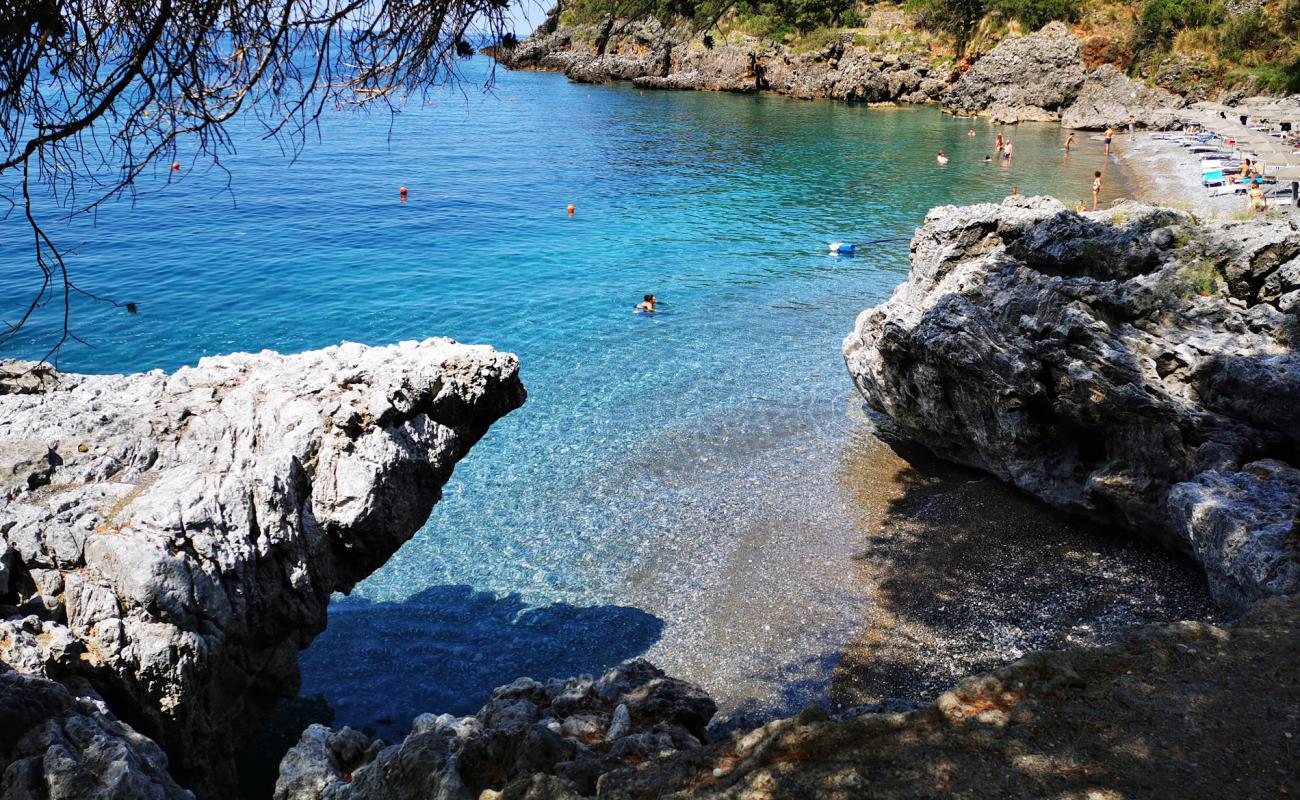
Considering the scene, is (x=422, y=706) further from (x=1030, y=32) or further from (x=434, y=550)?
(x=1030, y=32)

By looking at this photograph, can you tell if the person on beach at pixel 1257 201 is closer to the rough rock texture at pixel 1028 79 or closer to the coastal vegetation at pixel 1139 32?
the coastal vegetation at pixel 1139 32

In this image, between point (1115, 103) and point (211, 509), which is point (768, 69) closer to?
point (1115, 103)

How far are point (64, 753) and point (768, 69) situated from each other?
87286mm

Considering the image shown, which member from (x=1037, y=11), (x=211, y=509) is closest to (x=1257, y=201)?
(x=211, y=509)

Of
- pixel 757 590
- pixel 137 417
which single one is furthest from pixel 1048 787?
pixel 137 417

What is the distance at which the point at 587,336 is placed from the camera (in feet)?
77.4

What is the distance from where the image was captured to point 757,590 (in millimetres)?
12492

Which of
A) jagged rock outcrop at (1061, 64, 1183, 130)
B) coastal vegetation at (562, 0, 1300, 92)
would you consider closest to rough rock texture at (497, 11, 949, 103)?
coastal vegetation at (562, 0, 1300, 92)

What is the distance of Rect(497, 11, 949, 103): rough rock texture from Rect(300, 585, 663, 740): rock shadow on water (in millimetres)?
60516

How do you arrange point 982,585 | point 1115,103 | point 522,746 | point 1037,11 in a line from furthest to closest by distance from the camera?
1. point 1037,11
2. point 1115,103
3. point 982,585
4. point 522,746

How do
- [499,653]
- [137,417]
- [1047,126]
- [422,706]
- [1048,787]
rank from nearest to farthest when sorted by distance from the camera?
[1048,787] < [137,417] < [422,706] < [499,653] < [1047,126]

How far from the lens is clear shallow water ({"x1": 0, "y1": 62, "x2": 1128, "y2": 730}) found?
39.1ft

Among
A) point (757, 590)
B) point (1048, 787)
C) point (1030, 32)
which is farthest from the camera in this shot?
point (1030, 32)

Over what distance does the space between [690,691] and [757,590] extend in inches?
182
